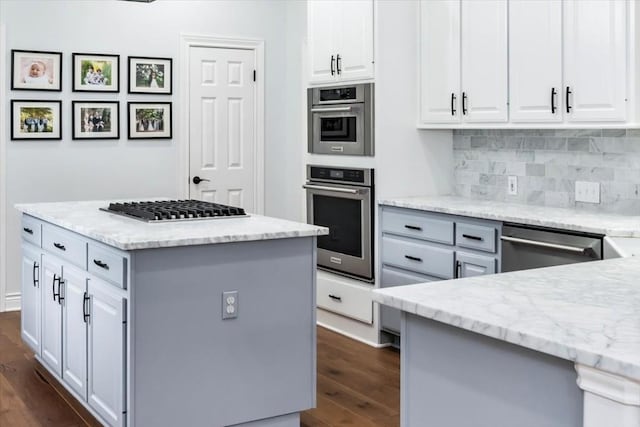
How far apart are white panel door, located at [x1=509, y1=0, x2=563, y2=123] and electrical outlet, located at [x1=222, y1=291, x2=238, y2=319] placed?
1958 mm

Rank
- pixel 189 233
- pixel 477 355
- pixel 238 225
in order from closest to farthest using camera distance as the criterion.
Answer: pixel 477 355 < pixel 189 233 < pixel 238 225

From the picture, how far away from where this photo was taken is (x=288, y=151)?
687 centimetres

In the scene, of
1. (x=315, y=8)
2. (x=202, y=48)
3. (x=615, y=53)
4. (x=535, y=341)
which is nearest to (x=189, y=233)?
(x=535, y=341)

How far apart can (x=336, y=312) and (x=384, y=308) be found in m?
0.54

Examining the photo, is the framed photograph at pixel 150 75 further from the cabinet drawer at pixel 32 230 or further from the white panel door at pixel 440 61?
the white panel door at pixel 440 61

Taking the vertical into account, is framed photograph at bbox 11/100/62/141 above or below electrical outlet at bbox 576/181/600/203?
above

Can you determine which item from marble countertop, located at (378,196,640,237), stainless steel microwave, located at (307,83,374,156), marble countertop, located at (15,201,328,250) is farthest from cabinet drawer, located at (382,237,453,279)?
marble countertop, located at (15,201,328,250)

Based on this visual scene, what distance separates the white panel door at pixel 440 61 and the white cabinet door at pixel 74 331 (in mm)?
2416

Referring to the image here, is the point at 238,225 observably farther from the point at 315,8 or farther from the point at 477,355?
the point at 315,8

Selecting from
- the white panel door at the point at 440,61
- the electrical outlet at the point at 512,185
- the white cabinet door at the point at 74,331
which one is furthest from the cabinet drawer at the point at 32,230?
the electrical outlet at the point at 512,185

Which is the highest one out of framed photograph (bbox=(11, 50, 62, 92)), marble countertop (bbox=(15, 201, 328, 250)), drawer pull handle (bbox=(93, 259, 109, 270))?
framed photograph (bbox=(11, 50, 62, 92))

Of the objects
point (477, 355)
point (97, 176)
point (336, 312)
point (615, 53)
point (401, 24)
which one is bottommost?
point (336, 312)

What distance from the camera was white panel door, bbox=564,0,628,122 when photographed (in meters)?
3.68

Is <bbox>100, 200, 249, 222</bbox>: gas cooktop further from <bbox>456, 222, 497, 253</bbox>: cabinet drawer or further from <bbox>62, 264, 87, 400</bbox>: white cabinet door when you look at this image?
<bbox>456, 222, 497, 253</bbox>: cabinet drawer
